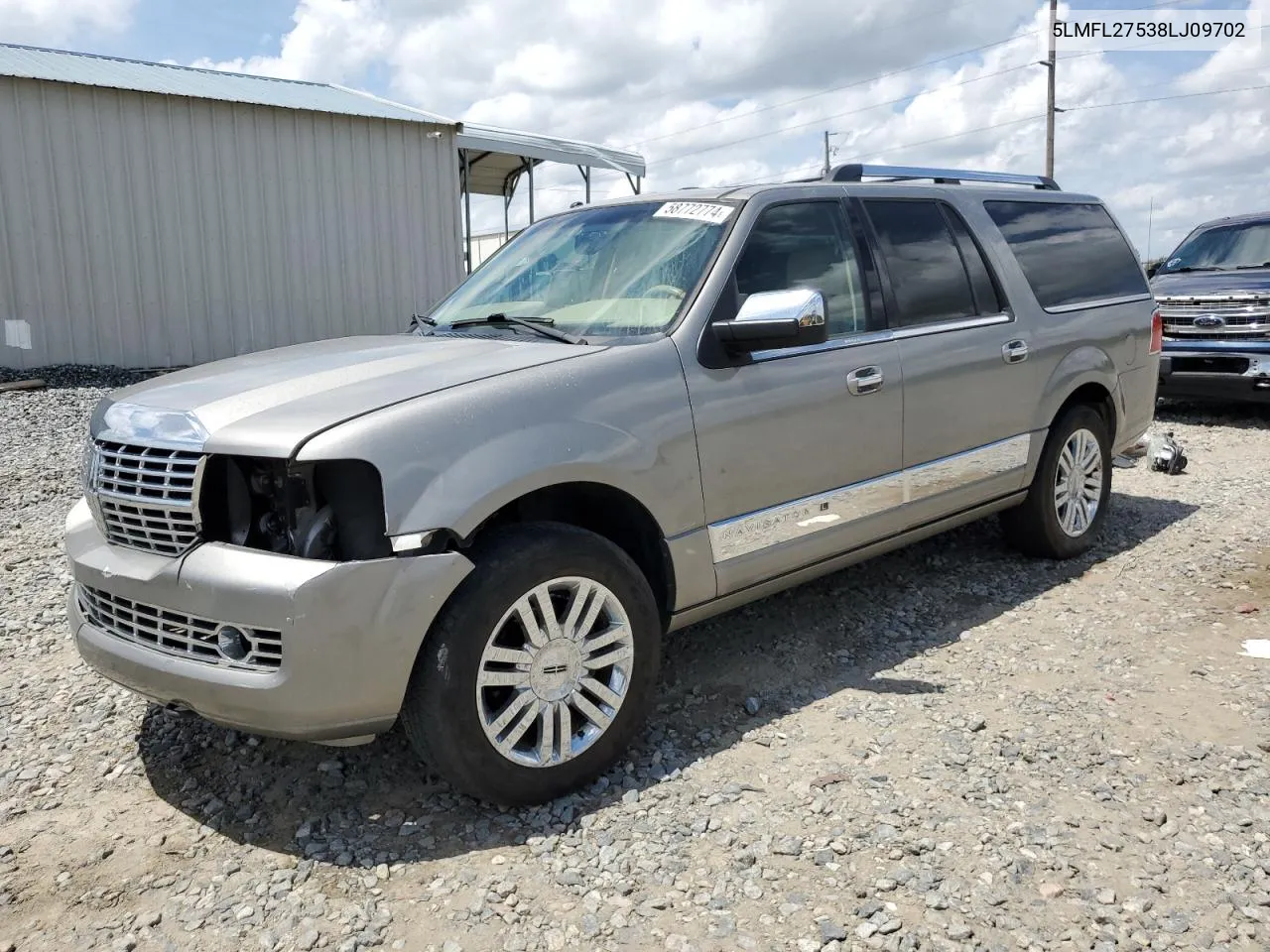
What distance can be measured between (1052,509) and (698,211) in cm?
257

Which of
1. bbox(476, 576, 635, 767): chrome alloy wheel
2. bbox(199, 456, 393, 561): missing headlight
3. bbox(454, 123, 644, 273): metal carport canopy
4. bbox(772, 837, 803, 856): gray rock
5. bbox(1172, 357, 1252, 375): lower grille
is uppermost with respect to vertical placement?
bbox(454, 123, 644, 273): metal carport canopy

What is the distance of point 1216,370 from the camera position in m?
9.71

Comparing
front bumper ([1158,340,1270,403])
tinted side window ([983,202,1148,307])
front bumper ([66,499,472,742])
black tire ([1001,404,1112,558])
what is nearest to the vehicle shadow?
black tire ([1001,404,1112,558])

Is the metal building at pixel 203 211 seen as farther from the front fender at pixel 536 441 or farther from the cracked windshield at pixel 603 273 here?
the front fender at pixel 536 441

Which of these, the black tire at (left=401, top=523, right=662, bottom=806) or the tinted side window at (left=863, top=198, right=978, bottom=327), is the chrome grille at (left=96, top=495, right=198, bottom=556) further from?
the tinted side window at (left=863, top=198, right=978, bottom=327)

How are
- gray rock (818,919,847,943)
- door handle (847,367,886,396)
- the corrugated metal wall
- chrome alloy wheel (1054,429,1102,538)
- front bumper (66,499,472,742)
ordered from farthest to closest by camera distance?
1. the corrugated metal wall
2. chrome alloy wheel (1054,429,1102,538)
3. door handle (847,367,886,396)
4. front bumper (66,499,472,742)
5. gray rock (818,919,847,943)

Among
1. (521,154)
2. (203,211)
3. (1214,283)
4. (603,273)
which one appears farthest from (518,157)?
(603,273)

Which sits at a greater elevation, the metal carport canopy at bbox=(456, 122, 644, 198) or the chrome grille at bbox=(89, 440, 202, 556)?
the metal carport canopy at bbox=(456, 122, 644, 198)

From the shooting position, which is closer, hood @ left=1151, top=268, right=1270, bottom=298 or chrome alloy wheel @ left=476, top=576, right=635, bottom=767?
chrome alloy wheel @ left=476, top=576, right=635, bottom=767

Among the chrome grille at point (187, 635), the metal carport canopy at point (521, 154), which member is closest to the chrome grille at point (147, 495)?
the chrome grille at point (187, 635)

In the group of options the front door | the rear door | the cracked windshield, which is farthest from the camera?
the rear door

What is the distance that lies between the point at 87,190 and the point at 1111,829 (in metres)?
11.8

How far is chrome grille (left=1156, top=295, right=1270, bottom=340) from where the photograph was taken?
373 inches

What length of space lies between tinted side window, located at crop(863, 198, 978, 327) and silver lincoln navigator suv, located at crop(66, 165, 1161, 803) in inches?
0.6
